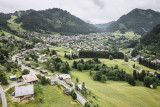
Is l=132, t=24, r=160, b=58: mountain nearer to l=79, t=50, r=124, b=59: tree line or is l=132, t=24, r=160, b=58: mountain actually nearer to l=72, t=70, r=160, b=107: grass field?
l=79, t=50, r=124, b=59: tree line

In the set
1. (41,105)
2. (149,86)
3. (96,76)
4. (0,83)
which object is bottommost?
(149,86)

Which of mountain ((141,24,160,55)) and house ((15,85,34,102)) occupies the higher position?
mountain ((141,24,160,55))

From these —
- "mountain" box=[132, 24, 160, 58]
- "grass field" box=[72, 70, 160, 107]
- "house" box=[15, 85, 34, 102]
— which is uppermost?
"mountain" box=[132, 24, 160, 58]

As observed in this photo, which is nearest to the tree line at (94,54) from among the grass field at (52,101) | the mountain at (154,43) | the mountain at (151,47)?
the mountain at (151,47)

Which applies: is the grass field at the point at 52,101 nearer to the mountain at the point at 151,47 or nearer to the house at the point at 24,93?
the house at the point at 24,93

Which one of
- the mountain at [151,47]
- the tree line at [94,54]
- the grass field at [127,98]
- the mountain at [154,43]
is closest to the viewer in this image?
the grass field at [127,98]

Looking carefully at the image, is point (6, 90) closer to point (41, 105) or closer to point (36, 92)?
point (36, 92)

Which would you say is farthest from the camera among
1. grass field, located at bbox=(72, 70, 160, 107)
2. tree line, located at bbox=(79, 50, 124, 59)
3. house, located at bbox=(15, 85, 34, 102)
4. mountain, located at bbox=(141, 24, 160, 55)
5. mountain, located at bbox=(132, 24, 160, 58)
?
mountain, located at bbox=(141, 24, 160, 55)

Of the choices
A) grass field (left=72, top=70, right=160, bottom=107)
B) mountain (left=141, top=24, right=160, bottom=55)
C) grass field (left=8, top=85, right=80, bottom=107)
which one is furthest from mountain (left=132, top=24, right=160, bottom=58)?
grass field (left=8, top=85, right=80, bottom=107)

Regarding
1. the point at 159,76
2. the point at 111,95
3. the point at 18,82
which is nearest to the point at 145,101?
the point at 111,95

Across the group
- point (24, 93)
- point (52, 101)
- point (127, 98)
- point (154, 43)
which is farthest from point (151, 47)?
point (24, 93)

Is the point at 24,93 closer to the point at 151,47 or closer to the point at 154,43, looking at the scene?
the point at 151,47
